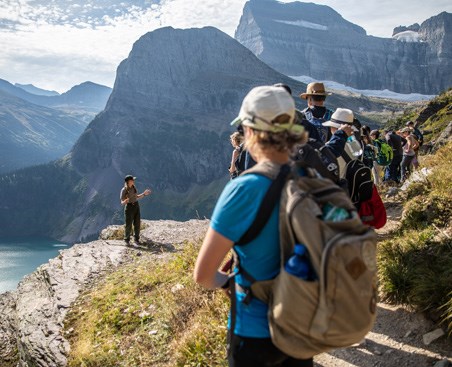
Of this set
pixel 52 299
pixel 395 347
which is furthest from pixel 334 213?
pixel 52 299

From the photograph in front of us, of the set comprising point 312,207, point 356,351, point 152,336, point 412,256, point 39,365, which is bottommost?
point 39,365

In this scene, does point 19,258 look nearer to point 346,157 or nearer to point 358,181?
point 358,181

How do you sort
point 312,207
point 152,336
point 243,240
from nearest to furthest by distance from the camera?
point 312,207, point 243,240, point 152,336

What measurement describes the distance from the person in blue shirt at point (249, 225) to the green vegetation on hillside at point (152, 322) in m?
2.98

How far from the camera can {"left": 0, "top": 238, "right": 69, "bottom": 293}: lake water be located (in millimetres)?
125438

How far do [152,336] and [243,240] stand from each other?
18.6 ft

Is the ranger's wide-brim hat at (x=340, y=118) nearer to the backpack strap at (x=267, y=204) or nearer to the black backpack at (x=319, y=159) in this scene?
the black backpack at (x=319, y=159)

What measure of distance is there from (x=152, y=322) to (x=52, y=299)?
4980mm

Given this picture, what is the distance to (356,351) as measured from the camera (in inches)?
197

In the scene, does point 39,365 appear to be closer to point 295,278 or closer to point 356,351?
point 356,351

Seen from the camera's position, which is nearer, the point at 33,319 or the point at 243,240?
the point at 243,240

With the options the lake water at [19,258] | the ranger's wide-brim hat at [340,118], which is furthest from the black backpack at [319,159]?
the lake water at [19,258]

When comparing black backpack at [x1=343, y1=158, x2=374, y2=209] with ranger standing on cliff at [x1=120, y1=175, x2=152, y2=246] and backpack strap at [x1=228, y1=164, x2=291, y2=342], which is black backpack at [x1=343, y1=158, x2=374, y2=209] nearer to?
backpack strap at [x1=228, y1=164, x2=291, y2=342]

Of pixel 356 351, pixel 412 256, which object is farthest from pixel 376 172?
pixel 356 351
